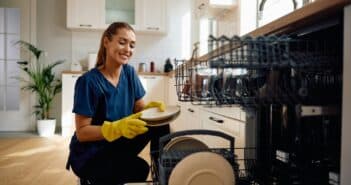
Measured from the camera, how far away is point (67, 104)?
4020mm

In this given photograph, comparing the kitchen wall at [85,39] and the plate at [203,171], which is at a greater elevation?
the kitchen wall at [85,39]

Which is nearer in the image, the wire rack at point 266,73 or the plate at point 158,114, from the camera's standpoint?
the wire rack at point 266,73

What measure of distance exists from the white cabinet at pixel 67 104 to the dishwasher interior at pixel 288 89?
3348mm

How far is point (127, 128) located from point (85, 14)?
357cm

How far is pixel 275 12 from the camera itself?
2.39 meters

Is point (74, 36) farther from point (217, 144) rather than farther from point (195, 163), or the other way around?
point (195, 163)

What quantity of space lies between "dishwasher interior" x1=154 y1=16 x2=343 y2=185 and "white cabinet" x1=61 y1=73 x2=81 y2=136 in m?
3.35

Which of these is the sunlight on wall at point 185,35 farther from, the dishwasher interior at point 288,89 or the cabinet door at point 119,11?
the dishwasher interior at point 288,89

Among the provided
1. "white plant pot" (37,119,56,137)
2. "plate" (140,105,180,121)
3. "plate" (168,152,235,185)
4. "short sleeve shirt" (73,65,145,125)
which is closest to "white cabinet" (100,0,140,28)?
"white plant pot" (37,119,56,137)

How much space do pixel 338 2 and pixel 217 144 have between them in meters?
1.12

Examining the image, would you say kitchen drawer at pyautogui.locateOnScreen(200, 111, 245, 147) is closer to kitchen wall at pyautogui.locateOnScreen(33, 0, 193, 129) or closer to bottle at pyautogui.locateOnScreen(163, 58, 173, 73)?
bottle at pyautogui.locateOnScreen(163, 58, 173, 73)

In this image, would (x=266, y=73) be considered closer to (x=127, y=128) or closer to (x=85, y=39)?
(x=127, y=128)

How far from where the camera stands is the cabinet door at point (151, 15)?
4.42m

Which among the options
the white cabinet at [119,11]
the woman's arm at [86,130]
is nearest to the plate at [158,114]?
the woman's arm at [86,130]
